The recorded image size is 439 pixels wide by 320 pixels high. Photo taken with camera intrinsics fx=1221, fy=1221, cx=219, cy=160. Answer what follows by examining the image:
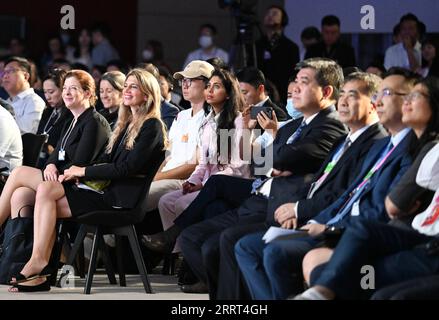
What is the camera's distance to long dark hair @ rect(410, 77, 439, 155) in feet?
18.6

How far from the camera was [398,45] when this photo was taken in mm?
11039

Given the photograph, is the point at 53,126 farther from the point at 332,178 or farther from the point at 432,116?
the point at 432,116

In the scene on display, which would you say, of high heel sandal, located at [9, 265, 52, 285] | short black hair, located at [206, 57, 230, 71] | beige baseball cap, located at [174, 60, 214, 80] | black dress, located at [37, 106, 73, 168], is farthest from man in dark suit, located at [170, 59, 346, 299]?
black dress, located at [37, 106, 73, 168]

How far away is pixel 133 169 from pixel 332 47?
12.8 ft

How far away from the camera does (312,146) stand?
259 inches

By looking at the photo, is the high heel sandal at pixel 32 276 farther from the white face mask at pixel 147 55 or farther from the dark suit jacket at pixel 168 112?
the white face mask at pixel 147 55

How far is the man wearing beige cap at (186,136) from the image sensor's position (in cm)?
838

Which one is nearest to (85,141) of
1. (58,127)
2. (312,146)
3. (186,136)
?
(186,136)

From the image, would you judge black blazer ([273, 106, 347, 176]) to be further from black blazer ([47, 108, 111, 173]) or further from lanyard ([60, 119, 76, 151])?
lanyard ([60, 119, 76, 151])

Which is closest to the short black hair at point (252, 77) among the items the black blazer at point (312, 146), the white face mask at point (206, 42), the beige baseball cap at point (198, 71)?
the beige baseball cap at point (198, 71)

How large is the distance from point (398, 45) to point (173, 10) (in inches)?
178

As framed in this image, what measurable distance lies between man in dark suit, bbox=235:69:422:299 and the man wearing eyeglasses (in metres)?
4.57

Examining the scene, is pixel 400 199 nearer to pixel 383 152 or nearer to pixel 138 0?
pixel 383 152

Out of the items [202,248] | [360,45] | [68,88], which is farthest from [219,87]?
[360,45]
